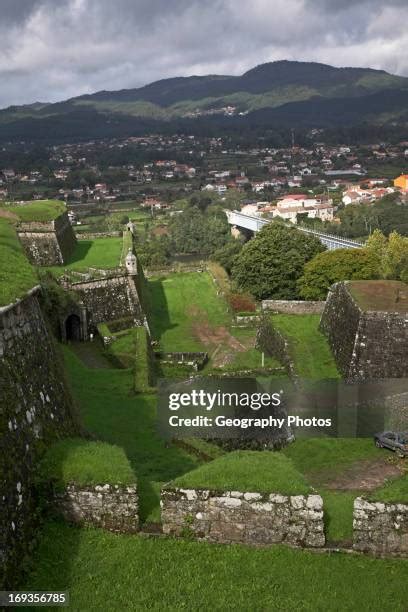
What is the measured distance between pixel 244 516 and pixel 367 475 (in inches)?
310

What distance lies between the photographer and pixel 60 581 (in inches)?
317

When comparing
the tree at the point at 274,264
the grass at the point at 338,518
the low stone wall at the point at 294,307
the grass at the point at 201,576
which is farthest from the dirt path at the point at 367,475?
the tree at the point at 274,264

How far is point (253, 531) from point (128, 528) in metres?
1.91

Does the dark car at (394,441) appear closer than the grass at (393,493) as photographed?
No

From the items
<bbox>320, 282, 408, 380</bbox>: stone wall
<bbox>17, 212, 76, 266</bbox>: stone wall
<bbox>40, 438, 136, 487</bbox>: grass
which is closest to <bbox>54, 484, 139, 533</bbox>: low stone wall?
<bbox>40, 438, 136, 487</bbox>: grass

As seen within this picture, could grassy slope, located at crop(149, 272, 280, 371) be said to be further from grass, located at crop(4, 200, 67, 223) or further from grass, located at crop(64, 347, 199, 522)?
grass, located at crop(4, 200, 67, 223)

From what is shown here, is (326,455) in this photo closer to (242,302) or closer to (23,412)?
(23,412)

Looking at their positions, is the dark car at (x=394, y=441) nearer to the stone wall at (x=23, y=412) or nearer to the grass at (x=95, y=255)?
the stone wall at (x=23, y=412)

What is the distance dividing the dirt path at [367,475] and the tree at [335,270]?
93.0ft

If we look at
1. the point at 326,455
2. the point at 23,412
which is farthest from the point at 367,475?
the point at 23,412

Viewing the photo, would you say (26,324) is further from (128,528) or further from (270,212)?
(270,212)

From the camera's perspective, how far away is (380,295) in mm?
27906

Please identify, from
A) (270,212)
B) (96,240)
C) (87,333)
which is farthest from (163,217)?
(87,333)

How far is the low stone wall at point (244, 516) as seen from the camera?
8.72m
